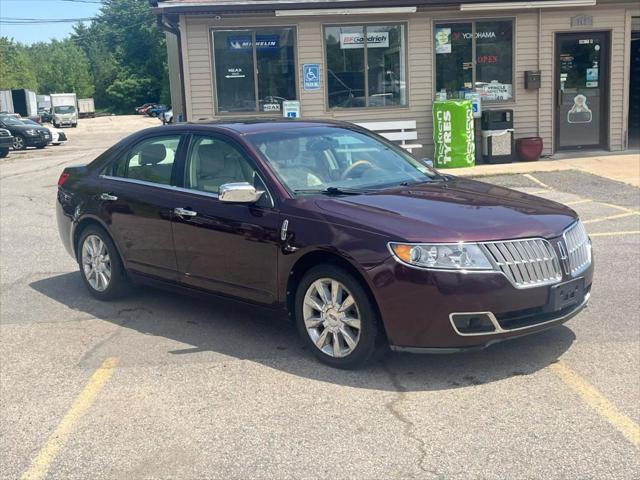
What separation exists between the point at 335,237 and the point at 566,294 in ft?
4.79

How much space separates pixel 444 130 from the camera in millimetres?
15086

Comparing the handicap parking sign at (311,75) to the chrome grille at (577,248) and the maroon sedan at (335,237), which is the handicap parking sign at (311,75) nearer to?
the maroon sedan at (335,237)

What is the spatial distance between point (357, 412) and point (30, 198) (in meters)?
11.8

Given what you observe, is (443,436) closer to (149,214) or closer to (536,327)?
(536,327)

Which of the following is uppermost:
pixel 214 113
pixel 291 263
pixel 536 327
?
pixel 214 113

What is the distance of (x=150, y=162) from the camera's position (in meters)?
6.15

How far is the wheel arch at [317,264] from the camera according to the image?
4.46 m

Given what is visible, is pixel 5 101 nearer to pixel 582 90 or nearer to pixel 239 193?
pixel 582 90

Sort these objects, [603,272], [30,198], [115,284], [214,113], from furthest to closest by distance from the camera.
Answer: [214,113], [30,198], [603,272], [115,284]

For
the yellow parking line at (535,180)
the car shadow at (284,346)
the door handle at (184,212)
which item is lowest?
the car shadow at (284,346)

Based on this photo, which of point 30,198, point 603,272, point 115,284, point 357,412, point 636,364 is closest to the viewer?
point 357,412

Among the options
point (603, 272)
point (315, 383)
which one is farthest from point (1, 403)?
point (603, 272)

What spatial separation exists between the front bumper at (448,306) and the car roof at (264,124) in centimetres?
180

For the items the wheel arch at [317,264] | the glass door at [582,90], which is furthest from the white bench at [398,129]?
the wheel arch at [317,264]
